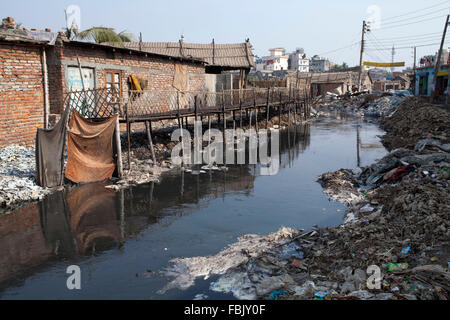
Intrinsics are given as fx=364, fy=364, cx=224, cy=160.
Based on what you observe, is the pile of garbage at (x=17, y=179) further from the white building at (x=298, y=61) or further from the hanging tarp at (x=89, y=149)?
the white building at (x=298, y=61)

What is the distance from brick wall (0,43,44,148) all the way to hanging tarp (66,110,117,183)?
258cm

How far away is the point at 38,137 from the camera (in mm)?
10180

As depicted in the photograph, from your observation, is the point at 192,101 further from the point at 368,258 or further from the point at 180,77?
the point at 368,258

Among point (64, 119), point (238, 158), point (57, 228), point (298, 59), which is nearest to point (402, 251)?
point (57, 228)

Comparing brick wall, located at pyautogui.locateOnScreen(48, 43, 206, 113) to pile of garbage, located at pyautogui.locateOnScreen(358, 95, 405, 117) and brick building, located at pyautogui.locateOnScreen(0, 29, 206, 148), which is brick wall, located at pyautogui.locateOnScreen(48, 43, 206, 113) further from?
pile of garbage, located at pyautogui.locateOnScreen(358, 95, 405, 117)

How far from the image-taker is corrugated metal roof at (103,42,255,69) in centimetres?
2697

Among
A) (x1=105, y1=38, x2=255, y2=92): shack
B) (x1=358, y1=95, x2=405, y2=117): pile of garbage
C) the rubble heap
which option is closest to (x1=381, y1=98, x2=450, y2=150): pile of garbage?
the rubble heap

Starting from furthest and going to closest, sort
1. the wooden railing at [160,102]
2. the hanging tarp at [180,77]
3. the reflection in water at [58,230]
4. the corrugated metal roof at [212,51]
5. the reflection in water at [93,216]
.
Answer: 1. the corrugated metal roof at [212,51]
2. the hanging tarp at [180,77]
3. the wooden railing at [160,102]
4. the reflection in water at [93,216]
5. the reflection in water at [58,230]

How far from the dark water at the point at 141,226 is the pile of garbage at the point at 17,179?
40 cm

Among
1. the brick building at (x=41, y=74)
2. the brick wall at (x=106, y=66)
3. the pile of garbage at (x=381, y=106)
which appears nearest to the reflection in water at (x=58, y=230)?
the brick building at (x=41, y=74)

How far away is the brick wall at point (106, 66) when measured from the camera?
43.8 feet

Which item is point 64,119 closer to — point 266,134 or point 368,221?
point 368,221

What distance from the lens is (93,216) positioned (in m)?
9.23

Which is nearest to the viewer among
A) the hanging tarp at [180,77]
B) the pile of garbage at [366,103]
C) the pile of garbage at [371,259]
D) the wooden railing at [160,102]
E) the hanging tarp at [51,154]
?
the pile of garbage at [371,259]
